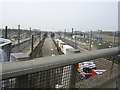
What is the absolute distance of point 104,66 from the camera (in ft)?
6.61

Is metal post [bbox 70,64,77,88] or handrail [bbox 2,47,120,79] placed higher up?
handrail [bbox 2,47,120,79]

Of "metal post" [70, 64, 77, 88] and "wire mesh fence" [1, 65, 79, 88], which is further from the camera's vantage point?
"metal post" [70, 64, 77, 88]

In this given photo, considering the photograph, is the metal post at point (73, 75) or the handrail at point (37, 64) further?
the metal post at point (73, 75)

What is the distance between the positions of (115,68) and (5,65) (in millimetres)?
1802

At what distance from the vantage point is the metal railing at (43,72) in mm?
890

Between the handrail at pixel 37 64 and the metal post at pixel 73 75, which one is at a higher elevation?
the handrail at pixel 37 64

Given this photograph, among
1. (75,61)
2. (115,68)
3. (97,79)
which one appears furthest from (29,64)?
(115,68)

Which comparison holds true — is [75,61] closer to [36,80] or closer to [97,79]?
[36,80]

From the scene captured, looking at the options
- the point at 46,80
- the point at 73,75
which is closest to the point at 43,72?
the point at 46,80

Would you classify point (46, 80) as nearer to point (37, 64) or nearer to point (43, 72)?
point (43, 72)

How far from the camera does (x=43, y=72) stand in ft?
3.57

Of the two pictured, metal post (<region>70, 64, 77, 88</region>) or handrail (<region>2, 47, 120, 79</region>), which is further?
metal post (<region>70, 64, 77, 88</region>)

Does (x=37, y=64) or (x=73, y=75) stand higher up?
(x=37, y=64)

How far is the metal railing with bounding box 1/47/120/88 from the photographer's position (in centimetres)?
89
